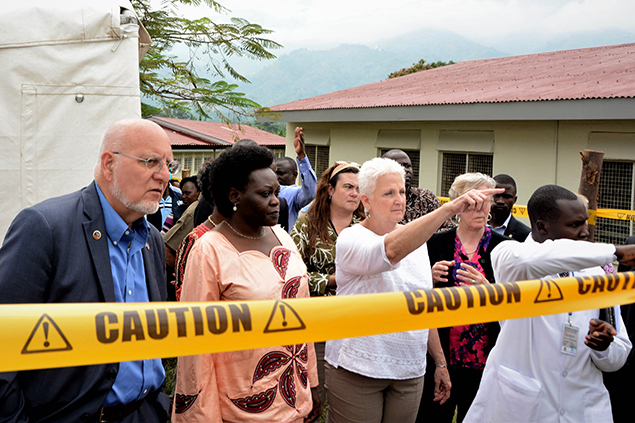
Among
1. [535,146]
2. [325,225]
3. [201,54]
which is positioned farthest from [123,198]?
[535,146]

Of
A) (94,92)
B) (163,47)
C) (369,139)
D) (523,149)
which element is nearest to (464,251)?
(94,92)

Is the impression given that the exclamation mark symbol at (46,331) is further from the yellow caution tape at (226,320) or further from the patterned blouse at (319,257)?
the patterned blouse at (319,257)

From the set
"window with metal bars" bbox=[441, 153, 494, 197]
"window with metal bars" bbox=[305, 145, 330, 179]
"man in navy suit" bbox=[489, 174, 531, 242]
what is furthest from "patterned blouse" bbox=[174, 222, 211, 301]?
"window with metal bars" bbox=[305, 145, 330, 179]

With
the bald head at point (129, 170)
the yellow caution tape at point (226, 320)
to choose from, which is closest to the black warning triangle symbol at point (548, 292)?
the yellow caution tape at point (226, 320)

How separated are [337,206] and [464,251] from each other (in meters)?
1.04

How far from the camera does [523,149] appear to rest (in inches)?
411

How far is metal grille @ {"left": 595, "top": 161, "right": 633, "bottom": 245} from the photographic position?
29.5ft

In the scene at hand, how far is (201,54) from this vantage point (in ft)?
28.3

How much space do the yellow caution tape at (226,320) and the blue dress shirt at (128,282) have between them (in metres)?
0.45

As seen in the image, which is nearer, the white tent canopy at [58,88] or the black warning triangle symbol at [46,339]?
the black warning triangle symbol at [46,339]

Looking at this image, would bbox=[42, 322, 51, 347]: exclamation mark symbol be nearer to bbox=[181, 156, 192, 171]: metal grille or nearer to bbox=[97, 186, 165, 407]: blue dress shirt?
bbox=[97, 186, 165, 407]: blue dress shirt

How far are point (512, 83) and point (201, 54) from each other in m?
7.95

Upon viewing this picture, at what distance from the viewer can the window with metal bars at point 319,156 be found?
16047 millimetres

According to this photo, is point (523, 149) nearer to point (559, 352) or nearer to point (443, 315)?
point (559, 352)
